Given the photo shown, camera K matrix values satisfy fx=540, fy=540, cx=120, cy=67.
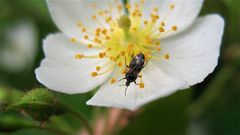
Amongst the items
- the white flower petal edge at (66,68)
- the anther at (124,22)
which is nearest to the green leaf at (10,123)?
the white flower petal edge at (66,68)

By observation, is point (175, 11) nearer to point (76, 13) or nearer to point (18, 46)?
point (76, 13)

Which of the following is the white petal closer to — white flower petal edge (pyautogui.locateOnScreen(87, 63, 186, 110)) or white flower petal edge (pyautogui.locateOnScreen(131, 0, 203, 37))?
white flower petal edge (pyautogui.locateOnScreen(131, 0, 203, 37))

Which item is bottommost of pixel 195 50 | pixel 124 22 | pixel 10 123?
pixel 10 123

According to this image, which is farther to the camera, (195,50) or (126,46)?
(126,46)

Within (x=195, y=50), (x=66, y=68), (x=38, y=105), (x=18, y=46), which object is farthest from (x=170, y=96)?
(x=18, y=46)

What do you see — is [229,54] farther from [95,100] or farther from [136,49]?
[95,100]

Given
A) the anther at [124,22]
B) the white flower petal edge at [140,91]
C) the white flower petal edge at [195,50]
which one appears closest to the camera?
the white flower petal edge at [140,91]

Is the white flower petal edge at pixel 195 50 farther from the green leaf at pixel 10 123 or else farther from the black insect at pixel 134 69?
the green leaf at pixel 10 123
